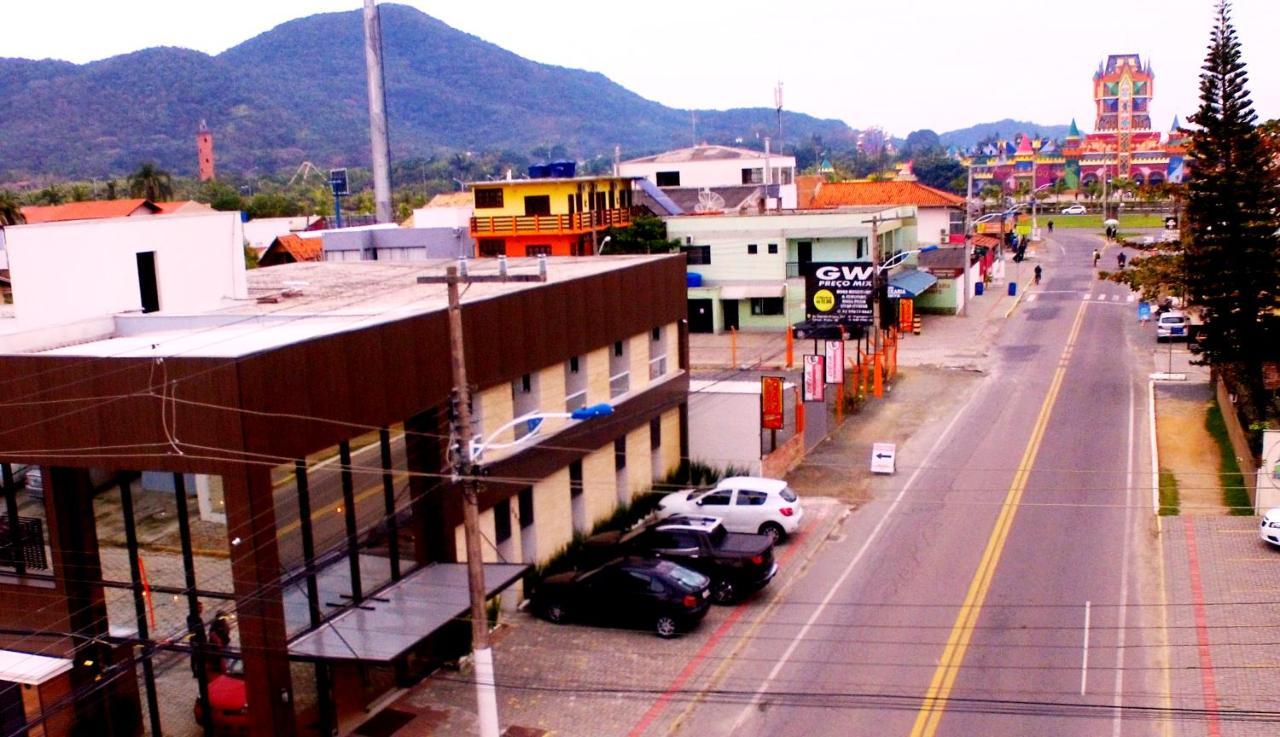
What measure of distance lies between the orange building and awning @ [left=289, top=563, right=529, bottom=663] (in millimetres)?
39701

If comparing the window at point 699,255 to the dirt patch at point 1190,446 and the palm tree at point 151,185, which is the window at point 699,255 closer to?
the dirt patch at point 1190,446

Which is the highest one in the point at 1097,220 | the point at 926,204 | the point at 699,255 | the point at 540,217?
the point at 540,217

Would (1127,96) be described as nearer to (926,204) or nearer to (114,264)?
(926,204)

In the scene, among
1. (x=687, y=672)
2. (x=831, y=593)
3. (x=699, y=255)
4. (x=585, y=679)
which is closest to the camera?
(x=585, y=679)

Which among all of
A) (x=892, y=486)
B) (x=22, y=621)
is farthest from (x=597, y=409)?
(x=892, y=486)

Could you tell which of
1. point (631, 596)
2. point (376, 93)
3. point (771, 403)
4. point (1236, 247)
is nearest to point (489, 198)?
point (376, 93)

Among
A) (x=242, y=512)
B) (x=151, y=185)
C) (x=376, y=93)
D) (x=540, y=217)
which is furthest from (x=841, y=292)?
(x=151, y=185)

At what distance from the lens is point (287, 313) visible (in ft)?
73.6

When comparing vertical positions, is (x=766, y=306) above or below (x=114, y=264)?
below

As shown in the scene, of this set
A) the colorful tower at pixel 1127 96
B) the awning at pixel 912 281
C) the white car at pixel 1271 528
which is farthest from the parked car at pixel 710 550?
the colorful tower at pixel 1127 96

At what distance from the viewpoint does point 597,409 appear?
14117 mm

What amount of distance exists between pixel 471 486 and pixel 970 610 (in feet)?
36.7

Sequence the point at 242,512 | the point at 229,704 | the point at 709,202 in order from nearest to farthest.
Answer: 1. the point at 242,512
2. the point at 229,704
3. the point at 709,202

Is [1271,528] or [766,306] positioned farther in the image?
[766,306]
